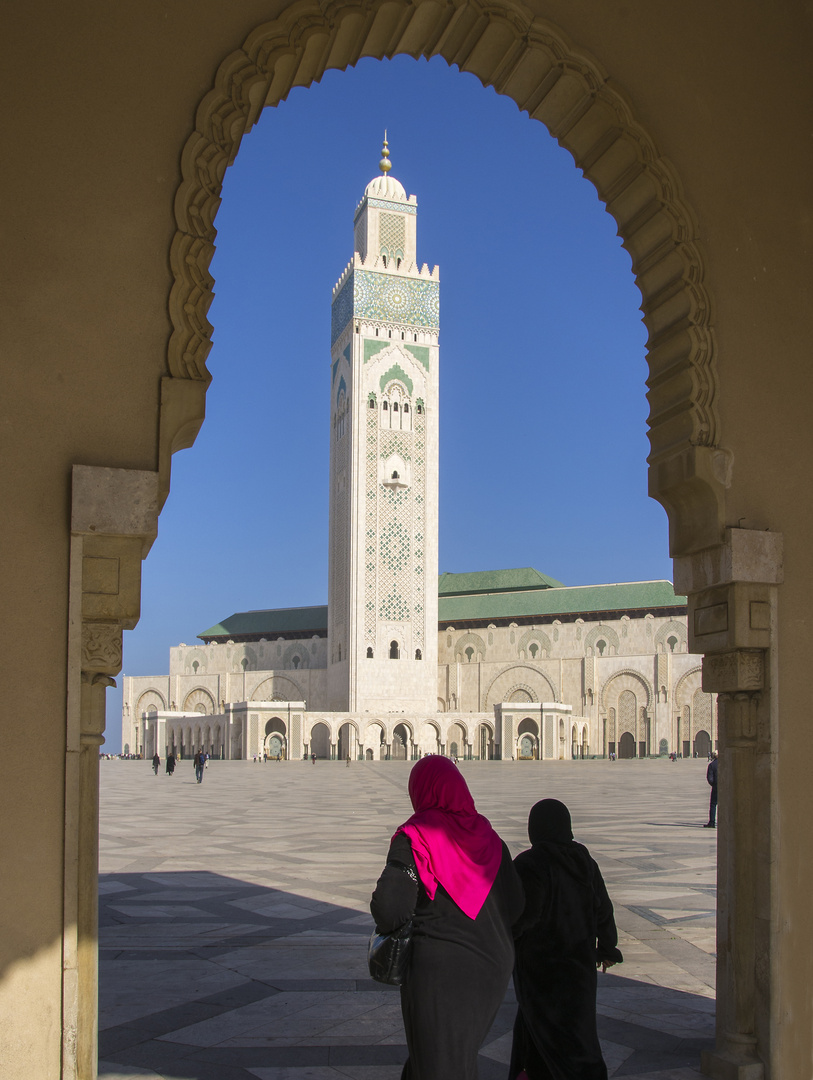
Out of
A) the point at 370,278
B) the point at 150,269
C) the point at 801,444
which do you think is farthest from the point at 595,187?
the point at 370,278

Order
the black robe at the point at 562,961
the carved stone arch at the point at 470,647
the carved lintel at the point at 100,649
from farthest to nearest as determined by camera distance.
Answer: the carved stone arch at the point at 470,647
the carved lintel at the point at 100,649
the black robe at the point at 562,961

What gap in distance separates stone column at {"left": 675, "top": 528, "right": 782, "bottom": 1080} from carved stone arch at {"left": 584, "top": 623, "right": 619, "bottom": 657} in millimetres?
39105

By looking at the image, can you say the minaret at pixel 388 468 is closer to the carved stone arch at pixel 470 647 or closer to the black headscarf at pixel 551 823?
the carved stone arch at pixel 470 647

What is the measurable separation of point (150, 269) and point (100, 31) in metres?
0.59

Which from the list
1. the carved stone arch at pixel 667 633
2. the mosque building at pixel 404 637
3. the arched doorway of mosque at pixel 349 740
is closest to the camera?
the arched doorway of mosque at pixel 349 740

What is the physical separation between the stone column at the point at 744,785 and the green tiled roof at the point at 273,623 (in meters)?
41.2

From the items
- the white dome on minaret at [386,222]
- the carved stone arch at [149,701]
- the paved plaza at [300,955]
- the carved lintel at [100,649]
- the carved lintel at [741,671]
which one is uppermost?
the white dome on minaret at [386,222]

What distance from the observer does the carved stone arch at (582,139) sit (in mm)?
2689

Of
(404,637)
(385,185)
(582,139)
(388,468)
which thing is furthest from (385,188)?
(582,139)

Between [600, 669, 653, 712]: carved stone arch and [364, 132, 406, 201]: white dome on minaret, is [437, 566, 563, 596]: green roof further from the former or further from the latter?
[364, 132, 406, 201]: white dome on minaret

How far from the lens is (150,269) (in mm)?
2543

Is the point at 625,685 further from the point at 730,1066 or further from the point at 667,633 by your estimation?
the point at 730,1066

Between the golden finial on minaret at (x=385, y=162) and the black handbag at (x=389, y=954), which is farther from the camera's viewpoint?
the golden finial on minaret at (x=385, y=162)

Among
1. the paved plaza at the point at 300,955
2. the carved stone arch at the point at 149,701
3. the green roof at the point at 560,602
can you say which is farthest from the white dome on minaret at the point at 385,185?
the paved plaza at the point at 300,955
